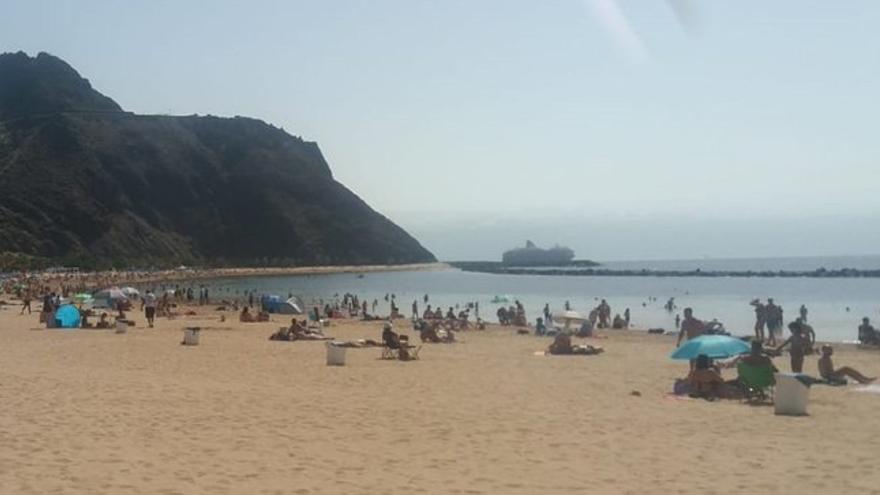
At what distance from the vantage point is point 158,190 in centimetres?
14225

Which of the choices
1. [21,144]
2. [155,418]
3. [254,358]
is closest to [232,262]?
[21,144]

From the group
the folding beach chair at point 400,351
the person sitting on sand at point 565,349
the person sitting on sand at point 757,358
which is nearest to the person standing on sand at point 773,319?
the person sitting on sand at point 565,349

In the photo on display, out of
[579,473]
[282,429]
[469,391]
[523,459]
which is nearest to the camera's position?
[579,473]

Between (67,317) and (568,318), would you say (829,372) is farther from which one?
(67,317)

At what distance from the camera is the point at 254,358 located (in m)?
20.6

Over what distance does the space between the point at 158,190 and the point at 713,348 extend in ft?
443

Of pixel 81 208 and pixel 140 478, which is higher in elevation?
pixel 81 208

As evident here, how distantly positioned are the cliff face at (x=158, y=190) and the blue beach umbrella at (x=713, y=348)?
346 ft

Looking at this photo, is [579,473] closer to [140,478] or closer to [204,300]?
[140,478]

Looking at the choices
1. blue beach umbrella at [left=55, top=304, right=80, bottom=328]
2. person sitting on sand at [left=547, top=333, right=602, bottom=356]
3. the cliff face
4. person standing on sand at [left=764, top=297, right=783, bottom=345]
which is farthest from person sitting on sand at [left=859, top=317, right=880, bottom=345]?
the cliff face

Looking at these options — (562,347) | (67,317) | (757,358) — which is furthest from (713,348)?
(67,317)

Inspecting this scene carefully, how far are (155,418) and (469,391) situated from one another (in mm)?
5256

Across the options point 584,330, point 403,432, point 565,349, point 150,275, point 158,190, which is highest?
point 158,190

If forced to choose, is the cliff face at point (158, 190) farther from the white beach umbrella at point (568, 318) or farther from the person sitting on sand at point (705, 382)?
the person sitting on sand at point (705, 382)
